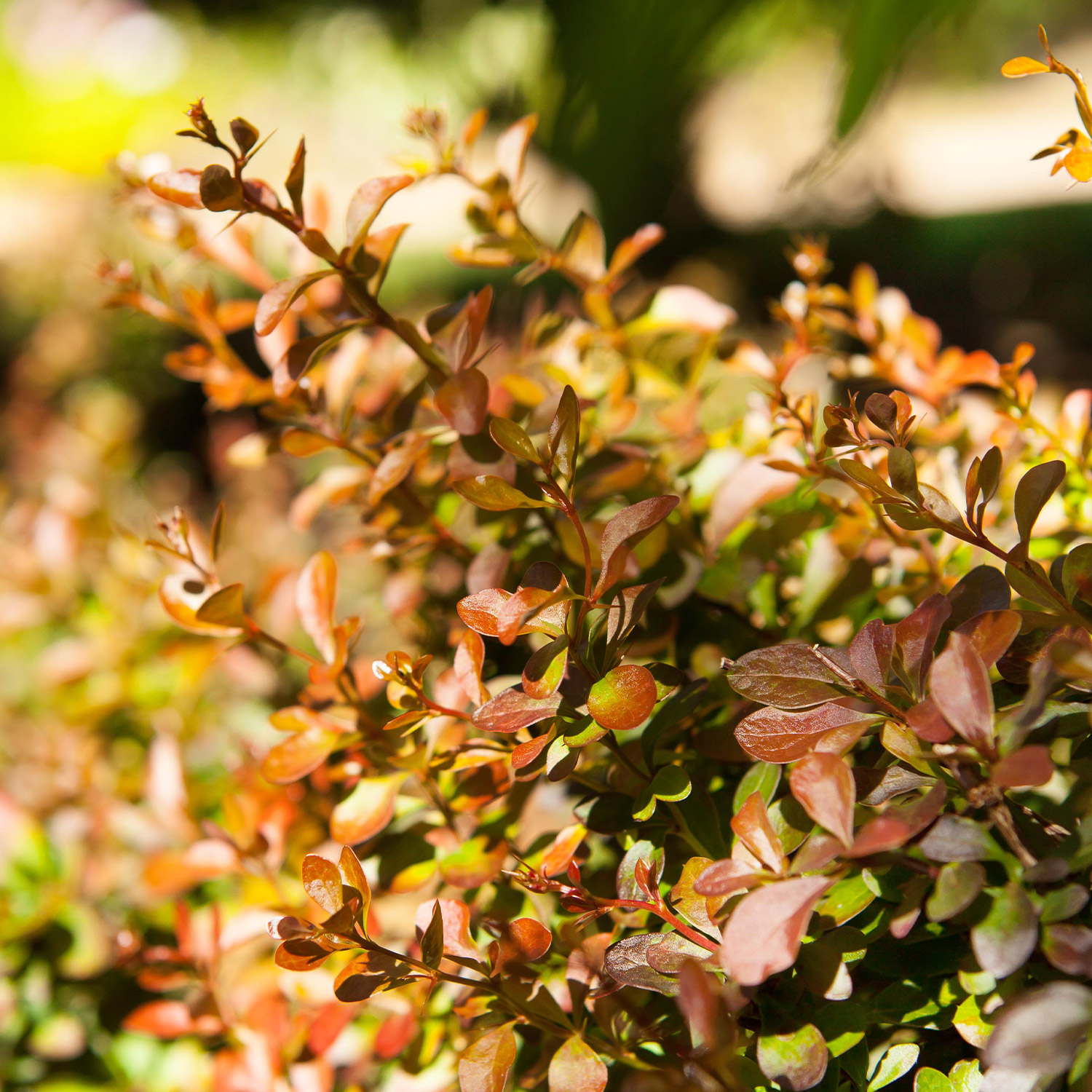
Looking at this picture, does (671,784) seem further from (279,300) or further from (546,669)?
(279,300)

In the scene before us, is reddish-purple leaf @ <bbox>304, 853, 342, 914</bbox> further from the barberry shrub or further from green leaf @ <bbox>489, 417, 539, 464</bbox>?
green leaf @ <bbox>489, 417, 539, 464</bbox>

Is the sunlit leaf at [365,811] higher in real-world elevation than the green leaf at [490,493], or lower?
lower

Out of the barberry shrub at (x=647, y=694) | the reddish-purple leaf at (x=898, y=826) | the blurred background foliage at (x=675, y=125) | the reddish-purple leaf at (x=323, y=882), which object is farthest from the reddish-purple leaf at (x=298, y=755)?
the blurred background foliage at (x=675, y=125)

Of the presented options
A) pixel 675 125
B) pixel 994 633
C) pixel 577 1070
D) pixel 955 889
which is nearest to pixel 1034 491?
pixel 994 633

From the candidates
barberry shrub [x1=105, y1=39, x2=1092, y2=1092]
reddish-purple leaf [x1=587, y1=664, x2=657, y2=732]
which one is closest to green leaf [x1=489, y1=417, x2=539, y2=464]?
barberry shrub [x1=105, y1=39, x2=1092, y2=1092]

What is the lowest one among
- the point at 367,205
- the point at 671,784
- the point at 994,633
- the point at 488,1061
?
the point at 488,1061

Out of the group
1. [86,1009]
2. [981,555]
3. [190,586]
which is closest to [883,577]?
[981,555]

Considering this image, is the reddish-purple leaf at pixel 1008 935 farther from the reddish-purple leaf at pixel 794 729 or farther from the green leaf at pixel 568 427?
the green leaf at pixel 568 427
